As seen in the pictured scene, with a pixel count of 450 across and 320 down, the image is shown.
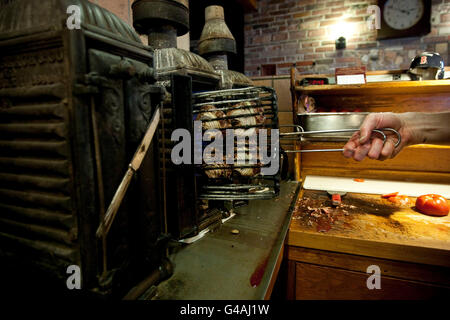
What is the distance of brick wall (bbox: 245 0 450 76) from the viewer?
13.1 feet

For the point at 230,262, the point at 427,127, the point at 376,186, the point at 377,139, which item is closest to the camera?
the point at 230,262

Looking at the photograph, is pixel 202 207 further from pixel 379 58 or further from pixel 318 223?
pixel 379 58

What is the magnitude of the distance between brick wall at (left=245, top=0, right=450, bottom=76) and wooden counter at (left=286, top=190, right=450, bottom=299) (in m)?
3.30

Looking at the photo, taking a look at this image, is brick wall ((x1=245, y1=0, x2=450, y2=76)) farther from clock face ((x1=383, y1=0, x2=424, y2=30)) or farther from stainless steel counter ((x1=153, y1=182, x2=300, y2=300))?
stainless steel counter ((x1=153, y1=182, x2=300, y2=300))

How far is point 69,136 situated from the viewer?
708 mm

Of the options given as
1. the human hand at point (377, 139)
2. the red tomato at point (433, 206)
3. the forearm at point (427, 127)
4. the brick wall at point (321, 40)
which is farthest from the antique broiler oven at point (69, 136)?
the brick wall at point (321, 40)

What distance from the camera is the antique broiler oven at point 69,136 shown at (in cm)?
70

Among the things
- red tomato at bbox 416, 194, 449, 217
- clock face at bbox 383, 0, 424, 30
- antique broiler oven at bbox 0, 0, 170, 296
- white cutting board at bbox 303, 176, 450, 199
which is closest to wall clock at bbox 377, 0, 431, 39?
clock face at bbox 383, 0, 424, 30

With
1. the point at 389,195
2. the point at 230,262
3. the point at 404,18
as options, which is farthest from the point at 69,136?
the point at 404,18

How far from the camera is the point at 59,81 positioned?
710 mm

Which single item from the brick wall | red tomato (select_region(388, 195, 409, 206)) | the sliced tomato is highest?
the brick wall

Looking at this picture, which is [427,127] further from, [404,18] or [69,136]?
[404,18]

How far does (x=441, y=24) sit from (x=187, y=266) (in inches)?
196

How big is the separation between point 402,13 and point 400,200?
343cm
